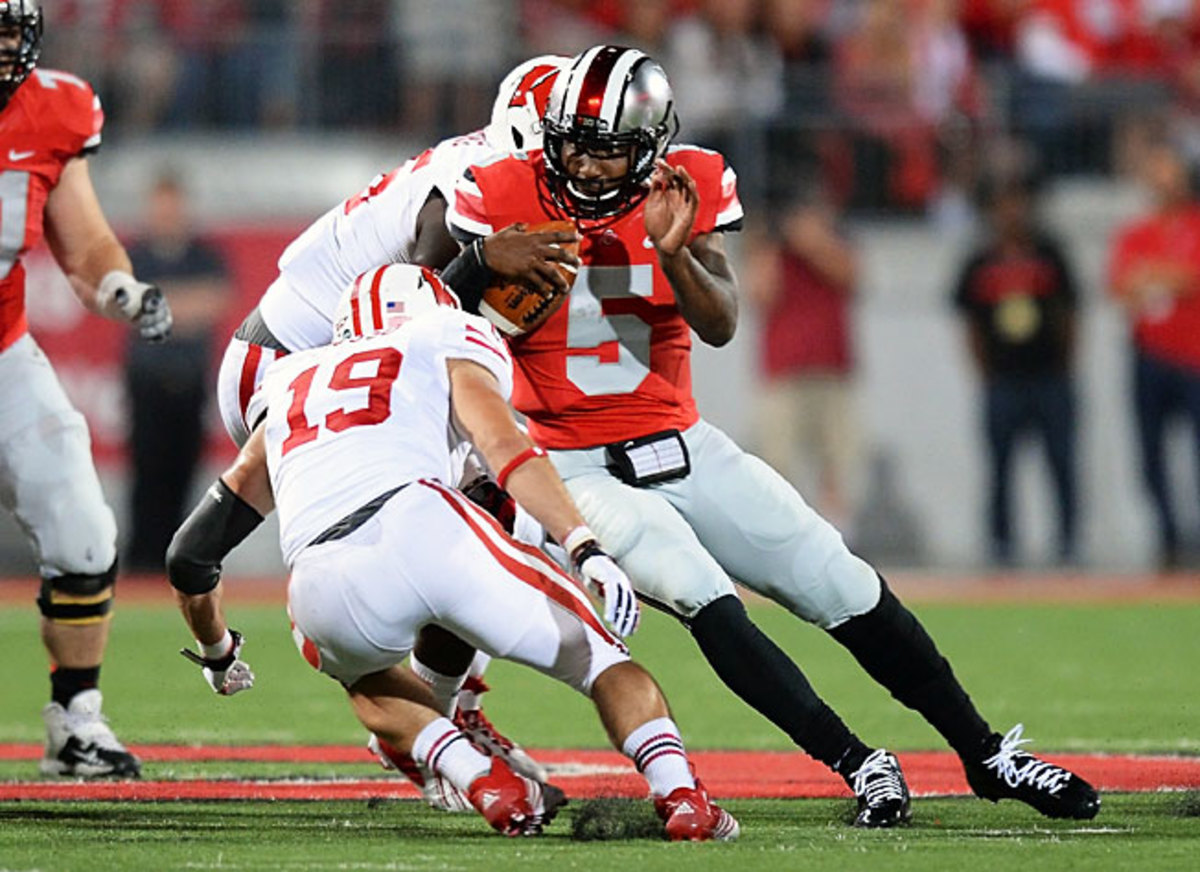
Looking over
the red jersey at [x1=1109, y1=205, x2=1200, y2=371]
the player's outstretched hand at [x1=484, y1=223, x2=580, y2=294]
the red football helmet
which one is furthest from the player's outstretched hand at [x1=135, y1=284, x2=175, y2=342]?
the red jersey at [x1=1109, y1=205, x2=1200, y2=371]

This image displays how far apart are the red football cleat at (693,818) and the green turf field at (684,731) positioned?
2.4 inches

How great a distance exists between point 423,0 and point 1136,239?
4487 mm

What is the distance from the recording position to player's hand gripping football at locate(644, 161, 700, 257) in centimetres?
524

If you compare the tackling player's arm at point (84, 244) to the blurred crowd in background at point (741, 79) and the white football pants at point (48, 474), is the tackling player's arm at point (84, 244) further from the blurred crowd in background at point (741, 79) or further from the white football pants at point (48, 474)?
the blurred crowd in background at point (741, 79)

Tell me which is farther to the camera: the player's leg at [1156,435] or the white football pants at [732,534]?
the player's leg at [1156,435]

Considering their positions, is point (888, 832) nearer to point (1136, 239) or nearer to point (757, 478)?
point (757, 478)

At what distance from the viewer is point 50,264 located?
1298 cm

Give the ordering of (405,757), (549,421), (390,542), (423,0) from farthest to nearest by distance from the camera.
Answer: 1. (423,0)
2. (549,421)
3. (405,757)
4. (390,542)

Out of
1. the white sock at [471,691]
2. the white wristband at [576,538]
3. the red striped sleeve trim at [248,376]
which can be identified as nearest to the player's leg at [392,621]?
the white wristband at [576,538]

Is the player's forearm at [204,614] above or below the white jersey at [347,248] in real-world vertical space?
below

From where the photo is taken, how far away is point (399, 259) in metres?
6.26

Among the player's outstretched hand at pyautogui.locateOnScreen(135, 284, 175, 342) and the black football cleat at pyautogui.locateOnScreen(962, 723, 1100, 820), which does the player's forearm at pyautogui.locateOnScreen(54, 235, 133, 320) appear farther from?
the black football cleat at pyautogui.locateOnScreen(962, 723, 1100, 820)

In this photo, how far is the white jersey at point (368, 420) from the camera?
4.85 meters

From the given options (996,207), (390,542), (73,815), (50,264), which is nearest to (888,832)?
(390,542)
